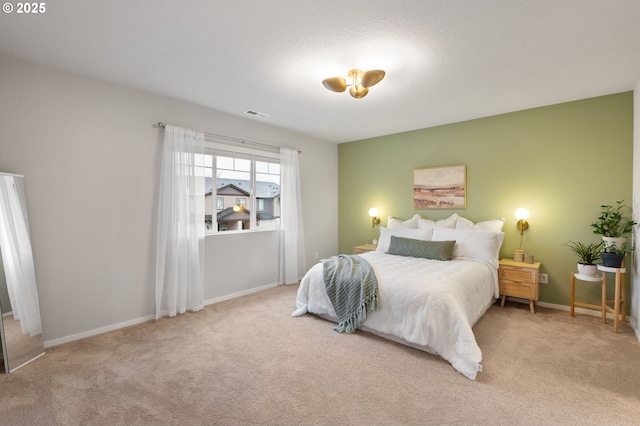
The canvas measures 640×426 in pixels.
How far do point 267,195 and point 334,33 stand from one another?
9.62 feet

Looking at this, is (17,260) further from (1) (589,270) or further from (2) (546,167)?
(2) (546,167)

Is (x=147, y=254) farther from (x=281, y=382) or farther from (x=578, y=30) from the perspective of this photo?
(x=578, y=30)

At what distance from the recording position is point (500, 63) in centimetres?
262

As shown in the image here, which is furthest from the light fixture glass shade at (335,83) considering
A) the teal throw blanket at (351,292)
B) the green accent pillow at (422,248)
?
the green accent pillow at (422,248)

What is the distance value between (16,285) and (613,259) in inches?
217

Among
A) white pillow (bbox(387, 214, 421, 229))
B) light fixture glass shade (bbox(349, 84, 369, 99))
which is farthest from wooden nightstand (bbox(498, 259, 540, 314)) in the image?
light fixture glass shade (bbox(349, 84, 369, 99))

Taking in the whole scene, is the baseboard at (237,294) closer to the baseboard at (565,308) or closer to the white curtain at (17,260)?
the white curtain at (17,260)

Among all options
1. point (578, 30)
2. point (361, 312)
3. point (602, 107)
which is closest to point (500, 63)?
point (578, 30)

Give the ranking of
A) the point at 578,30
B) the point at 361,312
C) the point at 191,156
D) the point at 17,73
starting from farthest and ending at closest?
the point at 191,156, the point at 361,312, the point at 17,73, the point at 578,30

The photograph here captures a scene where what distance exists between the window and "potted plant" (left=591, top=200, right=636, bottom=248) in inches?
163

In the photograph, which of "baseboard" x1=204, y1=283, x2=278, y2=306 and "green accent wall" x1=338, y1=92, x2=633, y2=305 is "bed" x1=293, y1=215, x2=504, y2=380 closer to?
"green accent wall" x1=338, y1=92, x2=633, y2=305

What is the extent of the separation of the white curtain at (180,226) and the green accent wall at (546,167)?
3311 millimetres

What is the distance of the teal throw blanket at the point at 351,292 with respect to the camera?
2910 millimetres

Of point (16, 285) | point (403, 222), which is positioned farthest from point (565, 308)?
point (16, 285)
